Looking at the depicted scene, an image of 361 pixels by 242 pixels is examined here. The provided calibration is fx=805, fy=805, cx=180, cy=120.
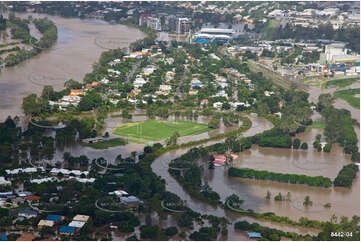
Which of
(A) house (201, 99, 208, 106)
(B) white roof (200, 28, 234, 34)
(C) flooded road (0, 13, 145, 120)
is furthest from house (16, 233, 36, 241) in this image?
(B) white roof (200, 28, 234, 34)

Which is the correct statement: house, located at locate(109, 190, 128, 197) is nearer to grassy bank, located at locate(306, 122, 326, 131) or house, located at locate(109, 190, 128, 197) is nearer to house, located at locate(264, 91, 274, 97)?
grassy bank, located at locate(306, 122, 326, 131)

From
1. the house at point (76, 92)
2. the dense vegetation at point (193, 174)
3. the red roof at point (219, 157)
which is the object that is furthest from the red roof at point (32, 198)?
the house at point (76, 92)

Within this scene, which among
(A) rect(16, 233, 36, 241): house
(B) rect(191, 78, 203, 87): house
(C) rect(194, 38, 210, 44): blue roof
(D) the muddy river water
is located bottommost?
(A) rect(16, 233, 36, 241): house

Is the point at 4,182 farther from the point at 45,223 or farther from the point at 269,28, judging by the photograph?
the point at 269,28

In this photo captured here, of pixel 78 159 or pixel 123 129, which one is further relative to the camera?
pixel 123 129

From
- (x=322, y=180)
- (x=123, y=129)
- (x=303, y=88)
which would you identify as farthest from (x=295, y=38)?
(x=322, y=180)

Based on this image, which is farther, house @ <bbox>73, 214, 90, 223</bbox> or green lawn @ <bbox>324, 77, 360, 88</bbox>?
green lawn @ <bbox>324, 77, 360, 88</bbox>

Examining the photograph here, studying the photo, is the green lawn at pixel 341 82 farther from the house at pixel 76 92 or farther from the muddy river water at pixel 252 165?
the house at pixel 76 92

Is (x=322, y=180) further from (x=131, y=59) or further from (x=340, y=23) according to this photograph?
(x=340, y=23)
